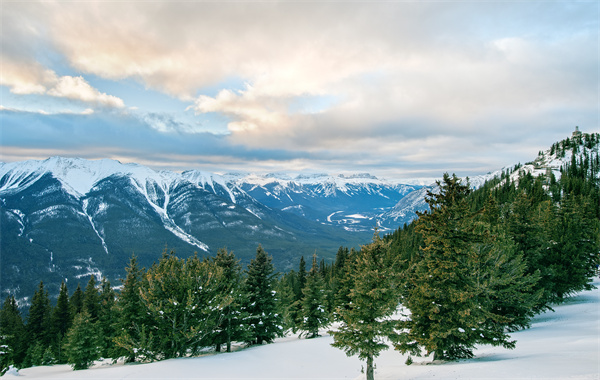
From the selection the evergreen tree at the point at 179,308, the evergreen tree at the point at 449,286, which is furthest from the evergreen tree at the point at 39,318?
the evergreen tree at the point at 449,286

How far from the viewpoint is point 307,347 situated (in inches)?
1299

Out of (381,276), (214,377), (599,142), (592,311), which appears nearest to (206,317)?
(214,377)

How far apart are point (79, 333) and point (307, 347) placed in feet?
84.0

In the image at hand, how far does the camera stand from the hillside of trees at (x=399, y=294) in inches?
714

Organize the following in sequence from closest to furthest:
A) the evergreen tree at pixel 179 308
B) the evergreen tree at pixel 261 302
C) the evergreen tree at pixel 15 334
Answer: the evergreen tree at pixel 179 308
the evergreen tree at pixel 261 302
the evergreen tree at pixel 15 334

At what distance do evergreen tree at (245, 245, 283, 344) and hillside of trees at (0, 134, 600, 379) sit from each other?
0.38 ft

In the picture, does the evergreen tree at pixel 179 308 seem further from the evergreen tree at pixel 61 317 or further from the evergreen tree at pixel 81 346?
the evergreen tree at pixel 61 317

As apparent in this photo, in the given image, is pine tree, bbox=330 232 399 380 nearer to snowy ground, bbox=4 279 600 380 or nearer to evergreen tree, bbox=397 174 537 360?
evergreen tree, bbox=397 174 537 360

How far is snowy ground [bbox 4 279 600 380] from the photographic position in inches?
600

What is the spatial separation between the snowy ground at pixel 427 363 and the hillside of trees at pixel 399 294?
5.07 ft

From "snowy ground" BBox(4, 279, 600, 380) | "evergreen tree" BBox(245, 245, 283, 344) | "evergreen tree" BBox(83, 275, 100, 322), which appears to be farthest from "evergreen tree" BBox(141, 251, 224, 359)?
"evergreen tree" BBox(83, 275, 100, 322)

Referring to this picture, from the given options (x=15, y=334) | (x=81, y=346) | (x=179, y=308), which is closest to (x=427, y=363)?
(x=179, y=308)

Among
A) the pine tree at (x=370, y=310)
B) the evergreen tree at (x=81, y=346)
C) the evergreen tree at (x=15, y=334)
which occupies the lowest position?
the evergreen tree at (x=15, y=334)

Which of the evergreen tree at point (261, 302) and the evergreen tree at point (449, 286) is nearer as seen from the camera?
the evergreen tree at point (449, 286)
